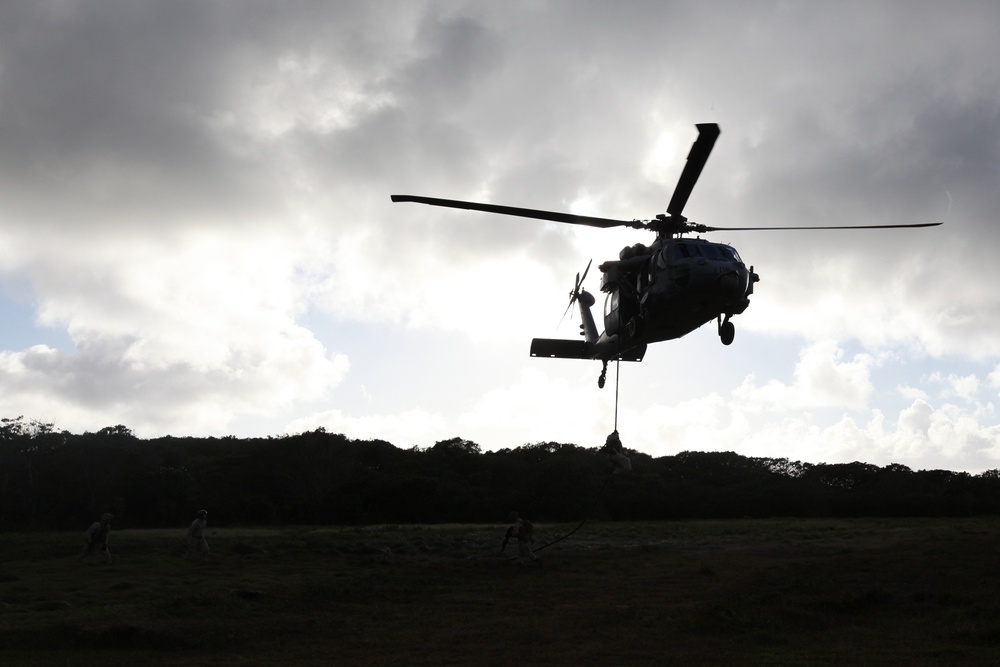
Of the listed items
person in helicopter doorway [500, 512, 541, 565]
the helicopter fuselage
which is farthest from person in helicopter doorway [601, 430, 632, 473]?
person in helicopter doorway [500, 512, 541, 565]

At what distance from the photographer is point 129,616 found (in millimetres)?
19703

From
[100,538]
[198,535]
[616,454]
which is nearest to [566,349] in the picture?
[616,454]

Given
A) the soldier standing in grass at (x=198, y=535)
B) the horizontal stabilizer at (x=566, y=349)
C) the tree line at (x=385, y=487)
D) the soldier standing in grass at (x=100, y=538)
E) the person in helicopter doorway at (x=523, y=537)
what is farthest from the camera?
the tree line at (x=385, y=487)

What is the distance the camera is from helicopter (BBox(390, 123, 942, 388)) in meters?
17.7

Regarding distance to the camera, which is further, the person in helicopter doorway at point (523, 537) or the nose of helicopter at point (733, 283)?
the person in helicopter doorway at point (523, 537)

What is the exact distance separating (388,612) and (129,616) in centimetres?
645

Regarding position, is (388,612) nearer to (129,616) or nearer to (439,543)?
(129,616)

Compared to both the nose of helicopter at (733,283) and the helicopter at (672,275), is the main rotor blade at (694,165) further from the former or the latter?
the nose of helicopter at (733,283)

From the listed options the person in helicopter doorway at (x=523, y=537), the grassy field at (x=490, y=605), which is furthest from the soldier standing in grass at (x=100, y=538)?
the person in helicopter doorway at (x=523, y=537)

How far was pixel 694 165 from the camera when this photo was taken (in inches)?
683

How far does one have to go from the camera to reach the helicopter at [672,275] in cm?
1766

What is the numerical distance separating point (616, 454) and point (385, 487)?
38.6m

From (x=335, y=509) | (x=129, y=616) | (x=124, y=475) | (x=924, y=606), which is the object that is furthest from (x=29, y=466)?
(x=924, y=606)

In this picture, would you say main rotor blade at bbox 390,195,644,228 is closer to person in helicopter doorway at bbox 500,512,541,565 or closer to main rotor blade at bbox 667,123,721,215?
main rotor blade at bbox 667,123,721,215
